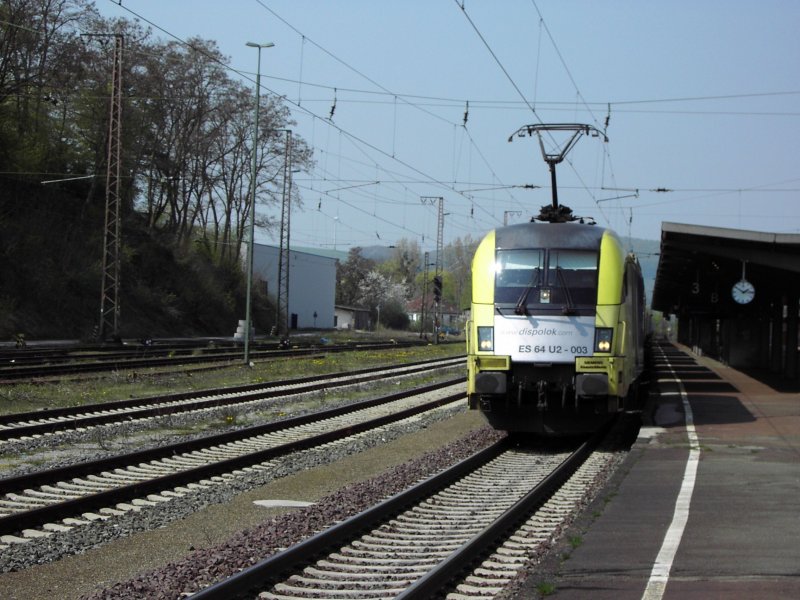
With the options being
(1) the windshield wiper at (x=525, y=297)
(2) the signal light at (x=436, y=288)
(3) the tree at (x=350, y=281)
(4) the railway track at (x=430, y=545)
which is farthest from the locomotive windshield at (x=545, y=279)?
(3) the tree at (x=350, y=281)

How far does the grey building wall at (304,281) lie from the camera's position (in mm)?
76562

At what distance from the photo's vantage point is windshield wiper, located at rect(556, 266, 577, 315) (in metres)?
14.5

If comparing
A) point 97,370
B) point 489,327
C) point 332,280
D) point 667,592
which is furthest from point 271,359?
point 332,280

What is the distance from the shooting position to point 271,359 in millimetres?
36125

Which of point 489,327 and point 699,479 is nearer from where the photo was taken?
point 699,479

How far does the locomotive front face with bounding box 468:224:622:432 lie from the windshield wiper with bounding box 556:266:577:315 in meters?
0.01

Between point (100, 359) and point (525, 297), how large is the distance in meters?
20.3

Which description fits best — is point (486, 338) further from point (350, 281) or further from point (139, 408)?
Result: point (350, 281)

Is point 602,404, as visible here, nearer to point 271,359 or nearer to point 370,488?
point 370,488

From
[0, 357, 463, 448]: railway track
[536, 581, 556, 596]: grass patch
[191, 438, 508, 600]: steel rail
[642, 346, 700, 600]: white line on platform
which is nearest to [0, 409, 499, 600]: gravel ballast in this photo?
[191, 438, 508, 600]: steel rail

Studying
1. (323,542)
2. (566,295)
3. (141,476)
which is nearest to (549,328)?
(566,295)

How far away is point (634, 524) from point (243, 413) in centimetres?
1124

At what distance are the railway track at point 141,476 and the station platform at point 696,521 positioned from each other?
4272mm

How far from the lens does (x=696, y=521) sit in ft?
28.4
